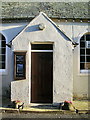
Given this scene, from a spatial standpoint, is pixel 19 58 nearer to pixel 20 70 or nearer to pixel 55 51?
pixel 20 70

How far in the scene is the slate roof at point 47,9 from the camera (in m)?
11.7

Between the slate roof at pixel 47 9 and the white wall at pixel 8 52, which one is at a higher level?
the slate roof at pixel 47 9

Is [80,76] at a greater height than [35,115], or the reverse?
[80,76]

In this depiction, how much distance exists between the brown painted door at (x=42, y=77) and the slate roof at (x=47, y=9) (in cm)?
302

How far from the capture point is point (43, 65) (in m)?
9.78

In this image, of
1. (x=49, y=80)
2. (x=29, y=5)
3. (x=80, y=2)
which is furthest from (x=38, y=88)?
(x=80, y=2)

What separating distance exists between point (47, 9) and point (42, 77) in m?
4.69

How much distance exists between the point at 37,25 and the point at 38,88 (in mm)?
3110

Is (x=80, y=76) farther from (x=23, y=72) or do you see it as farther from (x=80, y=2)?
(x=80, y=2)

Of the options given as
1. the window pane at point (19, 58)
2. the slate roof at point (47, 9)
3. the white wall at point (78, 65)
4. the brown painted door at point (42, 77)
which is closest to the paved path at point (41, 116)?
the brown painted door at point (42, 77)

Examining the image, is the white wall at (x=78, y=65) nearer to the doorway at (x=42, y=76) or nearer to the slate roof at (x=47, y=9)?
the slate roof at (x=47, y=9)

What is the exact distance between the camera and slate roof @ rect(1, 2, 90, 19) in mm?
11658

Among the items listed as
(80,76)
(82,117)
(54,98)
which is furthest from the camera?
(80,76)

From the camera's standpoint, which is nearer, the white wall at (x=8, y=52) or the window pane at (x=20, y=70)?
the window pane at (x=20, y=70)
